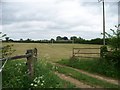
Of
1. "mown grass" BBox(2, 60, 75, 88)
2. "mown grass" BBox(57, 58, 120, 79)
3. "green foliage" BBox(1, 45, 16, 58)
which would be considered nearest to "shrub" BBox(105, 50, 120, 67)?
"mown grass" BBox(57, 58, 120, 79)

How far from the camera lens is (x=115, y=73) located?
57.7 ft

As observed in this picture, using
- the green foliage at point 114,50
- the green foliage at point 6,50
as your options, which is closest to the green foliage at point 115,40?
the green foliage at point 114,50

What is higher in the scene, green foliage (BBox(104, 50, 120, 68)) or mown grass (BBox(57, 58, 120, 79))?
green foliage (BBox(104, 50, 120, 68))

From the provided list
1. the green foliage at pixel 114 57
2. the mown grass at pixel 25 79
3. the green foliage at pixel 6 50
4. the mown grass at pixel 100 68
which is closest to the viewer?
the mown grass at pixel 25 79

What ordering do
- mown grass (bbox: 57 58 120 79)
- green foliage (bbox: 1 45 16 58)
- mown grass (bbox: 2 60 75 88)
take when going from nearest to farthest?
mown grass (bbox: 2 60 75 88) → green foliage (bbox: 1 45 16 58) → mown grass (bbox: 57 58 120 79)

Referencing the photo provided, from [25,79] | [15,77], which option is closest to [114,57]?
[15,77]

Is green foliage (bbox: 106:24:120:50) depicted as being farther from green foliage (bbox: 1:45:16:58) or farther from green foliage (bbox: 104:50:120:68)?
green foliage (bbox: 1:45:16:58)

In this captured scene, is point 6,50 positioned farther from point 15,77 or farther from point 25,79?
point 25,79

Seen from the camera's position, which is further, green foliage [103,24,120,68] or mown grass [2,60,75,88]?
green foliage [103,24,120,68]

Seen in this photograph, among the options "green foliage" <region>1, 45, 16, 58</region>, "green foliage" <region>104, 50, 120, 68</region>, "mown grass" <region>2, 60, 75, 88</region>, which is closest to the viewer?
"mown grass" <region>2, 60, 75, 88</region>

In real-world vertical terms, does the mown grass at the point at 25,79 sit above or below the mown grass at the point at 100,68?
above

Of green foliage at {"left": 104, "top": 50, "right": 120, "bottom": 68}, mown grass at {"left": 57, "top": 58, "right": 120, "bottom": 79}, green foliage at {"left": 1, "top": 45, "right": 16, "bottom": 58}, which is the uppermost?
green foliage at {"left": 1, "top": 45, "right": 16, "bottom": 58}

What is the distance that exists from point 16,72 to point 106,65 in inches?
400

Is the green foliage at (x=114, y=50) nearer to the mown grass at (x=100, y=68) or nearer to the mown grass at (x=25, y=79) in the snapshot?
the mown grass at (x=100, y=68)
